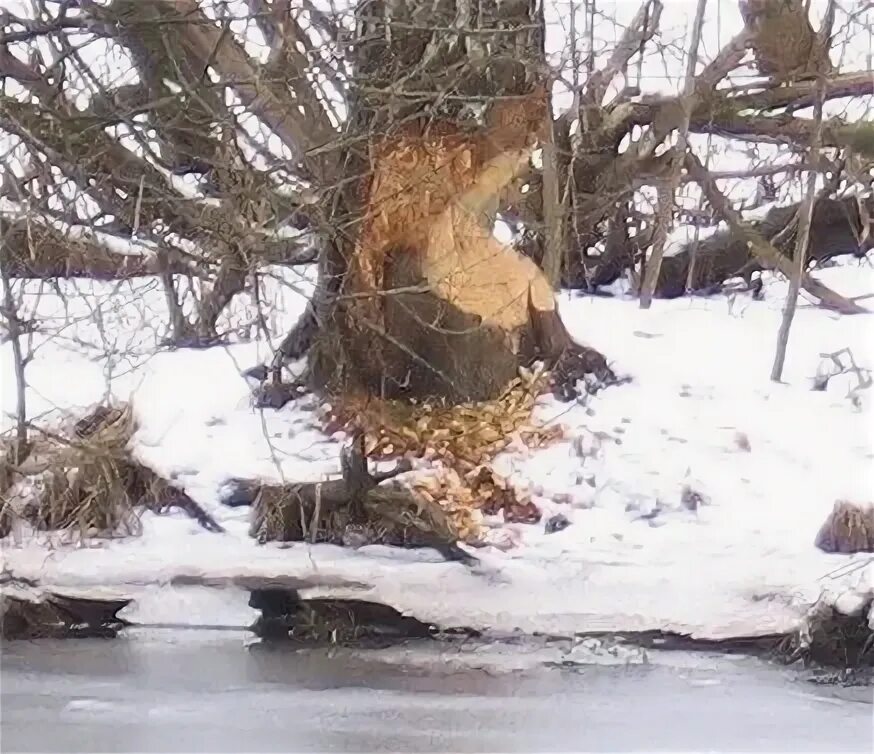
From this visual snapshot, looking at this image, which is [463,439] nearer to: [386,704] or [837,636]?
[386,704]

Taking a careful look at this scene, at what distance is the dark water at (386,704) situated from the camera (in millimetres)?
1289

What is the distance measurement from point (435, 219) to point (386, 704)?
0.62 metres

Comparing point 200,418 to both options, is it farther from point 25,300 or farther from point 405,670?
point 405,670

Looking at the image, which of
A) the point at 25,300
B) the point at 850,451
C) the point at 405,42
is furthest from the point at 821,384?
the point at 25,300

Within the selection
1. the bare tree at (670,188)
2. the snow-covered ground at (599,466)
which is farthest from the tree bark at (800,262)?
the bare tree at (670,188)

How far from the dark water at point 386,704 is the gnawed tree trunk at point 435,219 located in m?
0.37

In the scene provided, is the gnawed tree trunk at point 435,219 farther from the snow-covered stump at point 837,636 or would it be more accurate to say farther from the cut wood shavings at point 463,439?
the snow-covered stump at point 837,636

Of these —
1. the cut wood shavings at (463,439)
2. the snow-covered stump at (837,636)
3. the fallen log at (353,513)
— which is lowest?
the snow-covered stump at (837,636)

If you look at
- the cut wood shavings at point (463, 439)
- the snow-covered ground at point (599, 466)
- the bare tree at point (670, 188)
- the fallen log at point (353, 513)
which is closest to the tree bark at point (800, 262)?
the snow-covered ground at point (599, 466)

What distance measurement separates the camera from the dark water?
1289mm

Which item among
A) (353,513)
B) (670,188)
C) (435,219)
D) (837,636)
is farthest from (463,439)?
(837,636)

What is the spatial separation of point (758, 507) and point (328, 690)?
1.96ft

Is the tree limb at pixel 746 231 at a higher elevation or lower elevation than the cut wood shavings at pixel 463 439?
higher

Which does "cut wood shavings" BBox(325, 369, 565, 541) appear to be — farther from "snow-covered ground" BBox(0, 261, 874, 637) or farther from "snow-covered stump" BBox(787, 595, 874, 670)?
"snow-covered stump" BBox(787, 595, 874, 670)
